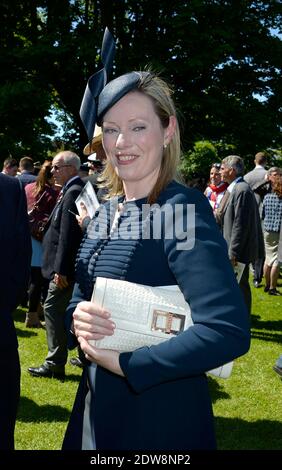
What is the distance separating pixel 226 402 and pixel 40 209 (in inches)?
140

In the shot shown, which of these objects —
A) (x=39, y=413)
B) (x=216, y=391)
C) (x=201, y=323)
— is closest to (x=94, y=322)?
(x=201, y=323)

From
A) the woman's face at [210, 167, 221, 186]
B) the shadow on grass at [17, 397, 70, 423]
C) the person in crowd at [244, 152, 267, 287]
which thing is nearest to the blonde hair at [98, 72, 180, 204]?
the shadow on grass at [17, 397, 70, 423]

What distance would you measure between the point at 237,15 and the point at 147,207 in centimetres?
1916

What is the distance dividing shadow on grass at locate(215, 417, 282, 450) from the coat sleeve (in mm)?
2989

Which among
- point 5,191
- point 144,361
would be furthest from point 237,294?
point 5,191

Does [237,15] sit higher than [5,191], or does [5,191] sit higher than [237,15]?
[237,15]

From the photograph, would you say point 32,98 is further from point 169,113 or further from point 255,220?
point 169,113

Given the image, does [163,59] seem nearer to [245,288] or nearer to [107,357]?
[245,288]

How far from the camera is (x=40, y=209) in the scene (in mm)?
7344

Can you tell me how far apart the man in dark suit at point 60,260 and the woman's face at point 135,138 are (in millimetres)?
3602

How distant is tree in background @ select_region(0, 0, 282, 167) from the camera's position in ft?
59.5

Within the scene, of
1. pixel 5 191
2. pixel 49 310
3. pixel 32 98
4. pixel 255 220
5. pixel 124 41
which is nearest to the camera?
pixel 5 191

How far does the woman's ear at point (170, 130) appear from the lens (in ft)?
6.17

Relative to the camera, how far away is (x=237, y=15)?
1919 centimetres
